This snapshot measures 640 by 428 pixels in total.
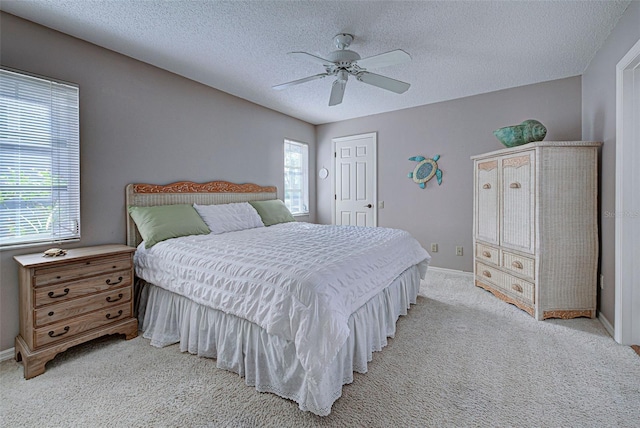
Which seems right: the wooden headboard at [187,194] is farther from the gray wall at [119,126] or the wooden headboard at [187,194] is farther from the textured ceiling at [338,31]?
the textured ceiling at [338,31]

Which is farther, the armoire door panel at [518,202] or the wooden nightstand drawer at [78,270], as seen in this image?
the armoire door panel at [518,202]

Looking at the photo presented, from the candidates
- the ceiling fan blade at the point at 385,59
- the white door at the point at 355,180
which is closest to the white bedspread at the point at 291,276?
the ceiling fan blade at the point at 385,59

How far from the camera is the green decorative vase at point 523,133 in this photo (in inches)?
120

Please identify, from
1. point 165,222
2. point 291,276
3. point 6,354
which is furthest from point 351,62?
point 6,354

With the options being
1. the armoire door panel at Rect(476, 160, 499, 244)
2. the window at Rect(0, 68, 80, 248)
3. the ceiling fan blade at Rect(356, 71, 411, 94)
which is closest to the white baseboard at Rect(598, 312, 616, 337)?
the armoire door panel at Rect(476, 160, 499, 244)

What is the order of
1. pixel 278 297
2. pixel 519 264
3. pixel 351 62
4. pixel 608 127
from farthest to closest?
pixel 519 264, pixel 608 127, pixel 351 62, pixel 278 297

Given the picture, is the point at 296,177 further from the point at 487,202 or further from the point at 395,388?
the point at 395,388

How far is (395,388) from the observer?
5.93ft

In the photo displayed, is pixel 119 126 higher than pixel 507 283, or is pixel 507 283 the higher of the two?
pixel 119 126

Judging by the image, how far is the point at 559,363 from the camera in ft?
6.74

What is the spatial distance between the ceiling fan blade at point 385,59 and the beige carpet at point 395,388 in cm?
224

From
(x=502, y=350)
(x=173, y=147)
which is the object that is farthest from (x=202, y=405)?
(x=173, y=147)

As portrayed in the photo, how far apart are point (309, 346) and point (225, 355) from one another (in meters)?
0.81

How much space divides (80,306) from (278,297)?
1616mm
